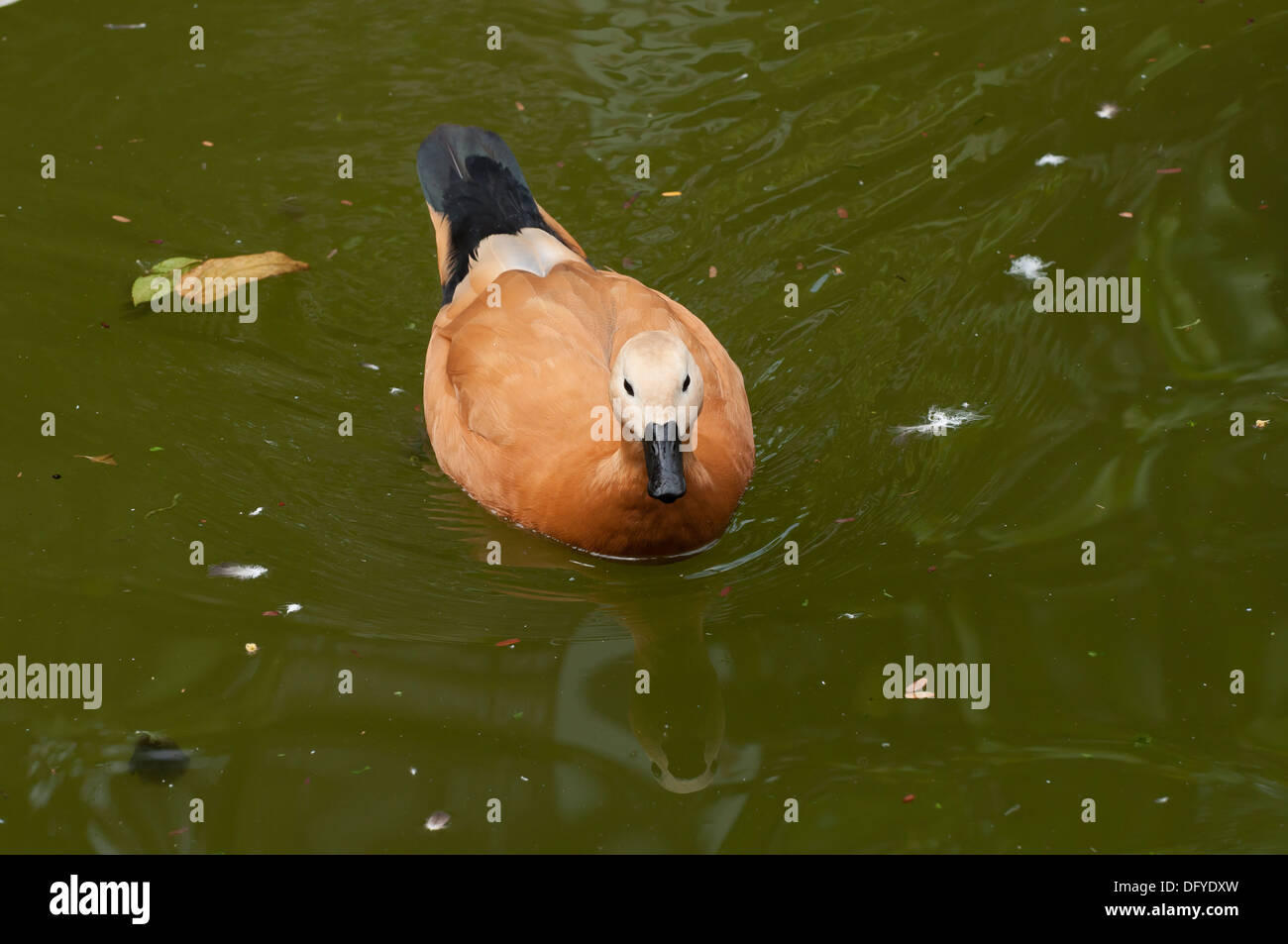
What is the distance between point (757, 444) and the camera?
6.55 metres

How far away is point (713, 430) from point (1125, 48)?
4371 mm

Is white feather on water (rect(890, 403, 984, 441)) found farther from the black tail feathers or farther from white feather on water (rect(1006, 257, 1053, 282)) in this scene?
the black tail feathers

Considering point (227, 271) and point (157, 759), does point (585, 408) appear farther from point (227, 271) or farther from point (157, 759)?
point (227, 271)

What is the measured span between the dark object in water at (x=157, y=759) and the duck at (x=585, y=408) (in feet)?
5.76

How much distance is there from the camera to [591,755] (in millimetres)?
4992

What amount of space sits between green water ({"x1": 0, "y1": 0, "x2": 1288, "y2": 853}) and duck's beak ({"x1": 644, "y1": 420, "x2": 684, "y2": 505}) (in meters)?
0.68

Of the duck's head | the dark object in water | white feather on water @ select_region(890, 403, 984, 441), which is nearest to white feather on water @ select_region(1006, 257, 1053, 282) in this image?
white feather on water @ select_region(890, 403, 984, 441)

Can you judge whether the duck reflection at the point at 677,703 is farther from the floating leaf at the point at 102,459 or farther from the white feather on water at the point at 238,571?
the floating leaf at the point at 102,459

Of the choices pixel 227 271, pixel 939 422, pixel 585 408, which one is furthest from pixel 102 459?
pixel 939 422

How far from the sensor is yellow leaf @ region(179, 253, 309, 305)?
7.38 meters

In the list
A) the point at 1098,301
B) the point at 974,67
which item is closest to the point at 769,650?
the point at 1098,301

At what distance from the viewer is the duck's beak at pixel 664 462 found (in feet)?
16.9

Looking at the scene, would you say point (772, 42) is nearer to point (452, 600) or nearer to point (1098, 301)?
point (1098, 301)

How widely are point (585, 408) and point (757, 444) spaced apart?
1053 mm
